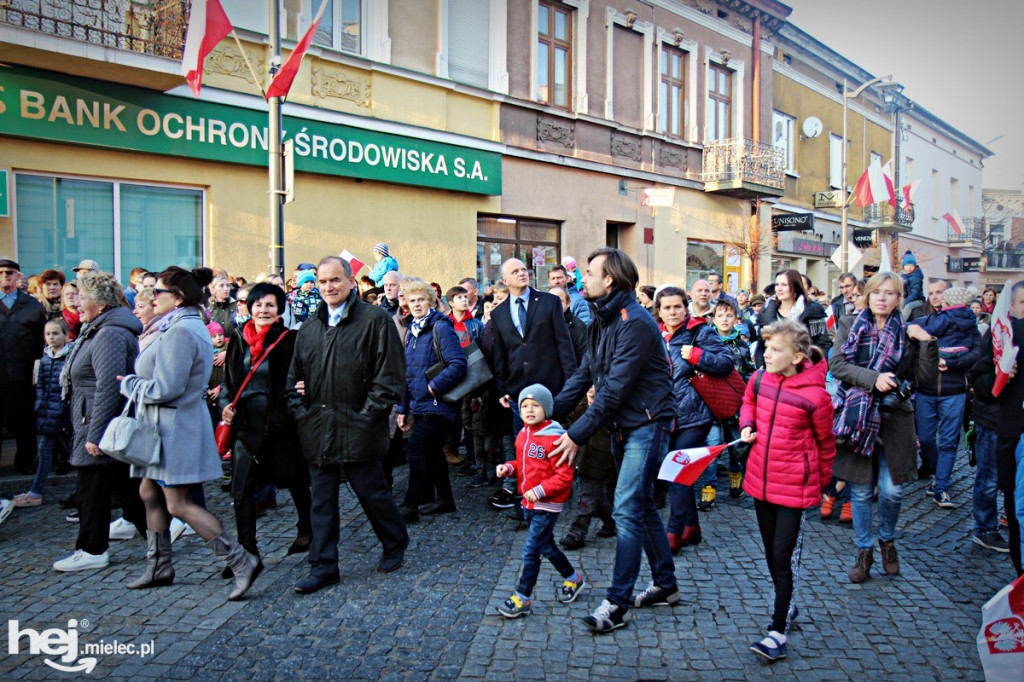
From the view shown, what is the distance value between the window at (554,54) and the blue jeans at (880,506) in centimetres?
1344

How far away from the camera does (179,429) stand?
479 centimetres

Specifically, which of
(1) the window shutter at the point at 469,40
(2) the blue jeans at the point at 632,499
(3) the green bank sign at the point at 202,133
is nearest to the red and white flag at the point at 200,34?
(3) the green bank sign at the point at 202,133

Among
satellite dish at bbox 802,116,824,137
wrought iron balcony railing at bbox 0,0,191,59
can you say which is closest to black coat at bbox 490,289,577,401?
wrought iron balcony railing at bbox 0,0,191,59

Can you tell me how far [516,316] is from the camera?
6508 millimetres

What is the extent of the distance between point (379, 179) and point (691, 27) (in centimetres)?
1224

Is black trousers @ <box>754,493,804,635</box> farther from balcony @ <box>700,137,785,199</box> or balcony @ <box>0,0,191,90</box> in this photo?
balcony @ <box>700,137,785,199</box>

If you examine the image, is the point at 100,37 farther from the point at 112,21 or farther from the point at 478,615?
the point at 478,615

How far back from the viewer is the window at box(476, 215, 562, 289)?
16375 mm

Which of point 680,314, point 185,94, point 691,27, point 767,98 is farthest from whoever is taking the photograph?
point 767,98

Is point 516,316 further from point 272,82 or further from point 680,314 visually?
point 272,82

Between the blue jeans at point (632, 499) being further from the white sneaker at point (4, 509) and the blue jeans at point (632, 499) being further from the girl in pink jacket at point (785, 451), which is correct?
the white sneaker at point (4, 509)

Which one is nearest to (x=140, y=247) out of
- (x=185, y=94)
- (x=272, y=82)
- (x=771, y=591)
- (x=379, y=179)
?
(x=185, y=94)

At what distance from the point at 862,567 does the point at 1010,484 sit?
3.54ft

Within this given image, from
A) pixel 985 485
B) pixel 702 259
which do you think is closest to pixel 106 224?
pixel 985 485
